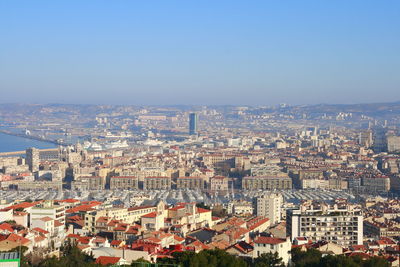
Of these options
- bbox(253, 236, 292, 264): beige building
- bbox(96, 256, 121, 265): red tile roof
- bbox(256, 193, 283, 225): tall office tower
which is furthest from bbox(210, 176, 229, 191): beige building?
bbox(96, 256, 121, 265): red tile roof

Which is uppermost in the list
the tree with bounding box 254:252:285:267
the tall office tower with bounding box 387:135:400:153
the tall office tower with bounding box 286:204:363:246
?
the tree with bounding box 254:252:285:267

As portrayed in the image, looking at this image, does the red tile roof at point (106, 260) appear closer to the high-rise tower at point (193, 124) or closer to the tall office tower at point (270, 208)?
the tall office tower at point (270, 208)

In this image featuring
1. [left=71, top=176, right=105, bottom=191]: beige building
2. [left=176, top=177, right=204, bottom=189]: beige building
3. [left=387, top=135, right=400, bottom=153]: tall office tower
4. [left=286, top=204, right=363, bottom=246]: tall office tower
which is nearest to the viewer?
[left=286, top=204, right=363, bottom=246]: tall office tower

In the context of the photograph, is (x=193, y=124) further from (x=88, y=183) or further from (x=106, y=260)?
(x=106, y=260)

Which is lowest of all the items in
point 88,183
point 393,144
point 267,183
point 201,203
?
point 88,183

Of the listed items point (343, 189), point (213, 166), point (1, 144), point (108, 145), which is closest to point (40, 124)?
point (1, 144)

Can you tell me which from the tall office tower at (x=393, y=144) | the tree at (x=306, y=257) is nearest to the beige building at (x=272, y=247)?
the tree at (x=306, y=257)

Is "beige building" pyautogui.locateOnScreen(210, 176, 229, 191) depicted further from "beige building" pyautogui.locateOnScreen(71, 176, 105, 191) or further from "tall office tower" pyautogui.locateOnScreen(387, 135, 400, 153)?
"tall office tower" pyautogui.locateOnScreen(387, 135, 400, 153)

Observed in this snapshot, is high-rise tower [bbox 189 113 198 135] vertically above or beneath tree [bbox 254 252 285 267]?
beneath

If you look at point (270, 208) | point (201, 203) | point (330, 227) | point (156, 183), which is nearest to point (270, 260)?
point (330, 227)
